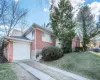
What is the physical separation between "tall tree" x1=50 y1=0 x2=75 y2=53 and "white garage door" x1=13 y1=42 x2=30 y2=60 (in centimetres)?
498

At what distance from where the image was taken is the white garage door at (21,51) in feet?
47.7

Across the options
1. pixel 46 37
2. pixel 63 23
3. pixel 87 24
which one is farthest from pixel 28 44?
pixel 87 24

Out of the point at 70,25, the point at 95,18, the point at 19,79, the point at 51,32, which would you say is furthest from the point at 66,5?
the point at 19,79

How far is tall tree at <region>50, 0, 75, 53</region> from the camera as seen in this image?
648 inches

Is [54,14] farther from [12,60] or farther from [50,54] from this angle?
[12,60]

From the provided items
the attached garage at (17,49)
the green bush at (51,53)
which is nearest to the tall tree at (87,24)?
the green bush at (51,53)

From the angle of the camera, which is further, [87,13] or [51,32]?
[87,13]

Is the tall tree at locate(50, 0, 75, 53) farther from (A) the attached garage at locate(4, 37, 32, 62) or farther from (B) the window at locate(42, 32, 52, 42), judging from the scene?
(A) the attached garage at locate(4, 37, 32, 62)

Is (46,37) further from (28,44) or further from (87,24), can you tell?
(87,24)

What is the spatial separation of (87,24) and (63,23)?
5574mm

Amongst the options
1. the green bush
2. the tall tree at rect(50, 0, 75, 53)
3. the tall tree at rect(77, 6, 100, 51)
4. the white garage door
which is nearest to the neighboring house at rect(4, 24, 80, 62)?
the white garage door

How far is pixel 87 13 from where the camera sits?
63.6ft

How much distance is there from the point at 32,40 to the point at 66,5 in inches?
305

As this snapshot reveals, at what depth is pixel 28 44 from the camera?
16.5 metres
